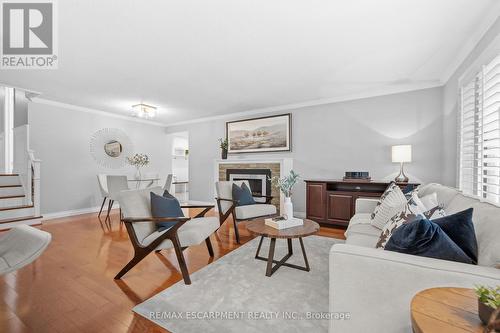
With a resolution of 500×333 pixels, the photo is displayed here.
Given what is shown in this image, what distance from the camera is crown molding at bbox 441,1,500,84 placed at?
195 centimetres

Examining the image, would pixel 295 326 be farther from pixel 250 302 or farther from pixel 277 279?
pixel 277 279

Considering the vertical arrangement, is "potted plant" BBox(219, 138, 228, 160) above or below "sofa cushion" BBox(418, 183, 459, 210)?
above

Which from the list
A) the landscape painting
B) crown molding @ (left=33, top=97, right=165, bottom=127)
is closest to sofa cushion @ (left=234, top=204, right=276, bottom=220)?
the landscape painting

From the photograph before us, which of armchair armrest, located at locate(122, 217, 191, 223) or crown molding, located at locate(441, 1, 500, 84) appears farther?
armchair armrest, located at locate(122, 217, 191, 223)

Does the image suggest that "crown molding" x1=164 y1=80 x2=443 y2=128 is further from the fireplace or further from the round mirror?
the round mirror

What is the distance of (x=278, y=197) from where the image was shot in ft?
16.5

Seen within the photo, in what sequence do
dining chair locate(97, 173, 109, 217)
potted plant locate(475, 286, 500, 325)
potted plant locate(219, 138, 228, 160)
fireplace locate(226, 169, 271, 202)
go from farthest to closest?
potted plant locate(219, 138, 228, 160) → fireplace locate(226, 169, 271, 202) → dining chair locate(97, 173, 109, 217) → potted plant locate(475, 286, 500, 325)

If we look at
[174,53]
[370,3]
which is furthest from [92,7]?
[370,3]

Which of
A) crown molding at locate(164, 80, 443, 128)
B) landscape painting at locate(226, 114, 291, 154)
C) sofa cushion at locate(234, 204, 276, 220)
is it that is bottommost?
sofa cushion at locate(234, 204, 276, 220)

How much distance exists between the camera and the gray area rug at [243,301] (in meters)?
1.55

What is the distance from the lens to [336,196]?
3955mm

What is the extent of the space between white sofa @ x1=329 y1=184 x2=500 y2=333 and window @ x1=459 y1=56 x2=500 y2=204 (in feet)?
1.92

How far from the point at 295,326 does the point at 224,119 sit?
503 centimetres

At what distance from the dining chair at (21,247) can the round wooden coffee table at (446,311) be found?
209cm
